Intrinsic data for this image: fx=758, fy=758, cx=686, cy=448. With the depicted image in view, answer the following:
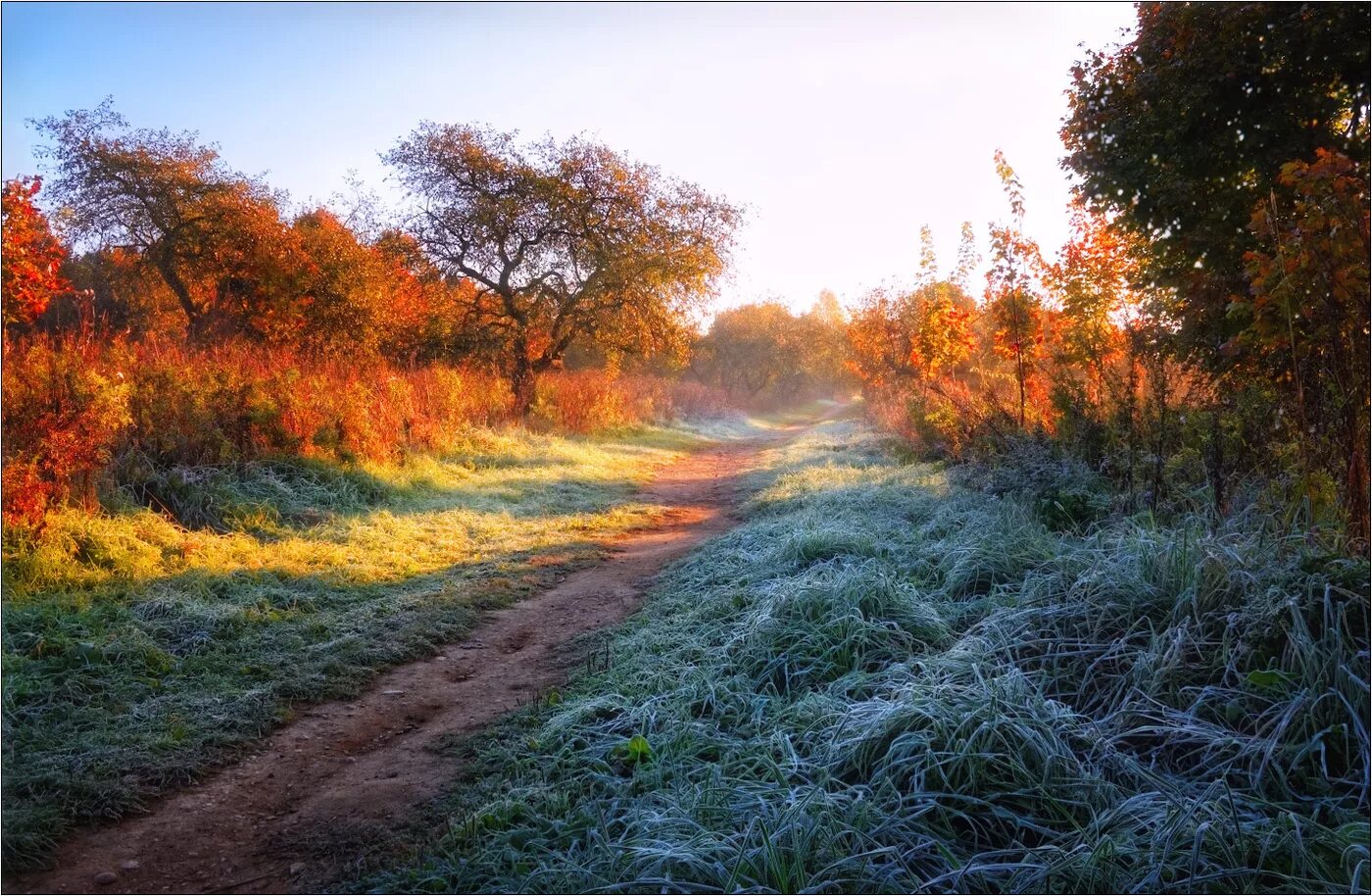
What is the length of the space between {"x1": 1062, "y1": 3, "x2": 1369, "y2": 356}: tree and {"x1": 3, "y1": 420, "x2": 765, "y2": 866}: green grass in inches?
260

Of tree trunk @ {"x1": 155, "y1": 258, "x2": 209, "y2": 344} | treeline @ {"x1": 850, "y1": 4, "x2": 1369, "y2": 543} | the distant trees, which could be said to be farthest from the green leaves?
the distant trees

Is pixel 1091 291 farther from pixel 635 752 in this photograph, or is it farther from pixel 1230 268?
pixel 635 752

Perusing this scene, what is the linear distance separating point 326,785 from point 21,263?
7943 mm

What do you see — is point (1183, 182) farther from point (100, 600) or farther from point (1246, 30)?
point (100, 600)

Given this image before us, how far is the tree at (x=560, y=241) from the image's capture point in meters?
19.8

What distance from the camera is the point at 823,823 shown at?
8.85 ft

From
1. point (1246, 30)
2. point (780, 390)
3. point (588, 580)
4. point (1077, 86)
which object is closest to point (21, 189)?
point (588, 580)

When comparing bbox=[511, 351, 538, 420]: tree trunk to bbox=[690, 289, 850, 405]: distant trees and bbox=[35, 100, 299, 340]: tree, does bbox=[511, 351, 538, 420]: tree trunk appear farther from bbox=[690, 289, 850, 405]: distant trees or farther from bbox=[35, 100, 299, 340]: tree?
bbox=[690, 289, 850, 405]: distant trees

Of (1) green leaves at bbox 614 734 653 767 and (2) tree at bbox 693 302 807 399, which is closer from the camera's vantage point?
(1) green leaves at bbox 614 734 653 767

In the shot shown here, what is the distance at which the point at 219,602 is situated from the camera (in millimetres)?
5473

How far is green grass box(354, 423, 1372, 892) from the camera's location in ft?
8.29

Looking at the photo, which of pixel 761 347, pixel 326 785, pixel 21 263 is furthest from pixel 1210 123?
pixel 761 347

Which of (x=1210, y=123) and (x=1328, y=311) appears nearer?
(x=1328, y=311)

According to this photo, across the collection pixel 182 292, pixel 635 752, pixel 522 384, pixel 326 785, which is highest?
pixel 182 292
